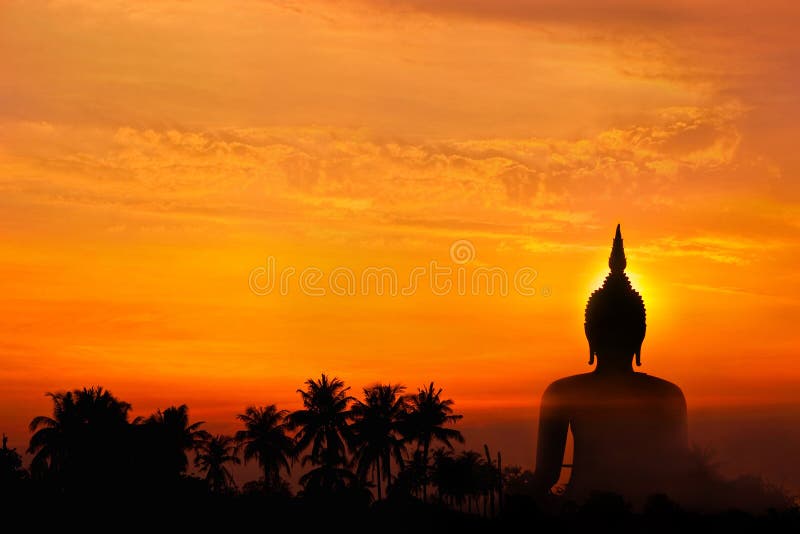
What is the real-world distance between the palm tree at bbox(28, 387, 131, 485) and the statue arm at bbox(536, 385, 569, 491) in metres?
27.9

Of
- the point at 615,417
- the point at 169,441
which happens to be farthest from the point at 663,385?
the point at 169,441

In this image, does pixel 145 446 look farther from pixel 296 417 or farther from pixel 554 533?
pixel 554 533

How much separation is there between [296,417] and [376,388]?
268 inches

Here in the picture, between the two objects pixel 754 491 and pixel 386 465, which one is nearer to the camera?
pixel 754 491

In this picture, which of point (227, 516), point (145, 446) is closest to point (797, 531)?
point (227, 516)

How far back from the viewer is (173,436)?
107125 millimetres

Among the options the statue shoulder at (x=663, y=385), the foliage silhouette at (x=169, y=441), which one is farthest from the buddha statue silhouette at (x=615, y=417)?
the foliage silhouette at (x=169, y=441)

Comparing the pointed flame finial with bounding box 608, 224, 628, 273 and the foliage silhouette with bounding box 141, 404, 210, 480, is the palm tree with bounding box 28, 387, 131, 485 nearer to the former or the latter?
the foliage silhouette with bounding box 141, 404, 210, 480

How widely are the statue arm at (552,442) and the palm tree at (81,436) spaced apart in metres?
27.9

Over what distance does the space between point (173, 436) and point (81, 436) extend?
7.56 meters

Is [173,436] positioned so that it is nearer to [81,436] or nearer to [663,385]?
[81,436]

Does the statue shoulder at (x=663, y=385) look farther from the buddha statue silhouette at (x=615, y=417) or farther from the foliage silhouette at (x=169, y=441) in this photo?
the foliage silhouette at (x=169, y=441)

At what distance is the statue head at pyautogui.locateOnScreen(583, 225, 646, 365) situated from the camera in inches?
3511

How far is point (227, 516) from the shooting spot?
8738 centimetres
